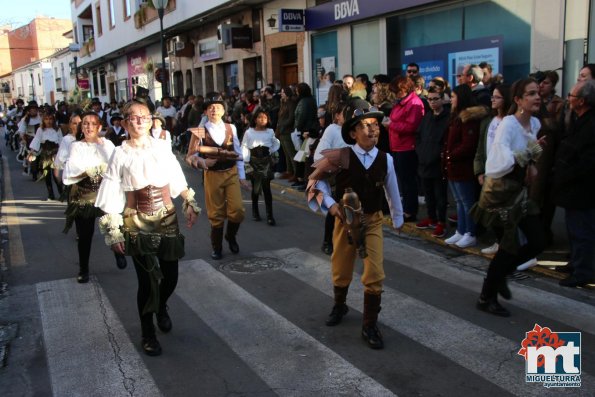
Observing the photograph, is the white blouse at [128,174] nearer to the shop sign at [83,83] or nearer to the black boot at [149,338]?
the black boot at [149,338]

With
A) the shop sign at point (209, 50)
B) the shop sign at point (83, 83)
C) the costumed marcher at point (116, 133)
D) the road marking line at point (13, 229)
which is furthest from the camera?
the shop sign at point (83, 83)

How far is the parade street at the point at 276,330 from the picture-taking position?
13.0ft

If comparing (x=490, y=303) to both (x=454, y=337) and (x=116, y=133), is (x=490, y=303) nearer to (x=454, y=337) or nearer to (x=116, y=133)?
(x=454, y=337)

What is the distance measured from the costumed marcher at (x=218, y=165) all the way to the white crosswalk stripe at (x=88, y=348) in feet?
5.47

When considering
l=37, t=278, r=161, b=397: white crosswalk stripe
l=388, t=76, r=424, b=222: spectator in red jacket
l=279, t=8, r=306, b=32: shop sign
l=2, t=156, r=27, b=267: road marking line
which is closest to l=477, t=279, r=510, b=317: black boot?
l=37, t=278, r=161, b=397: white crosswalk stripe

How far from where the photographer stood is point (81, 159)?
6.50 m

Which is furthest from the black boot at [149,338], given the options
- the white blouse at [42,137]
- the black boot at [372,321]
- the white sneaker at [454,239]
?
the white blouse at [42,137]

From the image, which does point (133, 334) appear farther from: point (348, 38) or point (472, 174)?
point (348, 38)

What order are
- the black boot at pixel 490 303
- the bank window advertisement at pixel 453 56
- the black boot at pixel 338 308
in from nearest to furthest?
the black boot at pixel 338 308, the black boot at pixel 490 303, the bank window advertisement at pixel 453 56

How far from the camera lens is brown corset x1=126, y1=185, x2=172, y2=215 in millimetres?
4543

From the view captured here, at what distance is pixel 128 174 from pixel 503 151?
311 cm

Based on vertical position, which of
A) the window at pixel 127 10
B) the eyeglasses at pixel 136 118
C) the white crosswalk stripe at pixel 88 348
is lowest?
the white crosswalk stripe at pixel 88 348

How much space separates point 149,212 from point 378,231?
1832 mm

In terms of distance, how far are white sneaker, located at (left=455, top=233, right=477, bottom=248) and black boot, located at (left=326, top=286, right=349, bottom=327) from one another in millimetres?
2712
